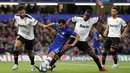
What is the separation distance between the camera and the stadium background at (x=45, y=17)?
2894 cm

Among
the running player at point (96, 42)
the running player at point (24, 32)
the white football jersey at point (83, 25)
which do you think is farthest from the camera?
the running player at point (96, 42)

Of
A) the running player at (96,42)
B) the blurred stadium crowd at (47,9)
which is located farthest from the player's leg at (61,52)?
the blurred stadium crowd at (47,9)

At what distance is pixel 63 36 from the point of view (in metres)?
16.3

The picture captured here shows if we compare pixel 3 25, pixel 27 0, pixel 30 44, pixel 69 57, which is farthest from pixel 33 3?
pixel 30 44

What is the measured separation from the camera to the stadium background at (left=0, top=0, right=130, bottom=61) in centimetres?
2894

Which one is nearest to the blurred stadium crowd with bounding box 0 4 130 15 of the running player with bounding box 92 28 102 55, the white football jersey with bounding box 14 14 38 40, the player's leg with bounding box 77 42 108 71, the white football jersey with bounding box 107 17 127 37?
the running player with bounding box 92 28 102 55

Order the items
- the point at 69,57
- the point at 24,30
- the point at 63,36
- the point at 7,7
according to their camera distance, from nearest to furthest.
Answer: the point at 63,36, the point at 24,30, the point at 69,57, the point at 7,7

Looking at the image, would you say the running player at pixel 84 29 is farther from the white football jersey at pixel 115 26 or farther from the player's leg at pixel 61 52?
the white football jersey at pixel 115 26

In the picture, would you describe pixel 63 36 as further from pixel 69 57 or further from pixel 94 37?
pixel 94 37

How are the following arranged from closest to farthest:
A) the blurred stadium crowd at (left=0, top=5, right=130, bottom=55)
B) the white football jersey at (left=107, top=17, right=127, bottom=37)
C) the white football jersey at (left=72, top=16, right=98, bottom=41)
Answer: the white football jersey at (left=72, top=16, right=98, bottom=41)
the white football jersey at (left=107, top=17, right=127, bottom=37)
the blurred stadium crowd at (left=0, top=5, right=130, bottom=55)

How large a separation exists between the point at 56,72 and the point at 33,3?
13.7 m

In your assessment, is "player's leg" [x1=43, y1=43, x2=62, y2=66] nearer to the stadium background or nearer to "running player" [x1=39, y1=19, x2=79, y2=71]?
"running player" [x1=39, y1=19, x2=79, y2=71]

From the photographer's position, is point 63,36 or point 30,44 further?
point 30,44

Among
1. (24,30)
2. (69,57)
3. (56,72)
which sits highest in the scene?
(24,30)
